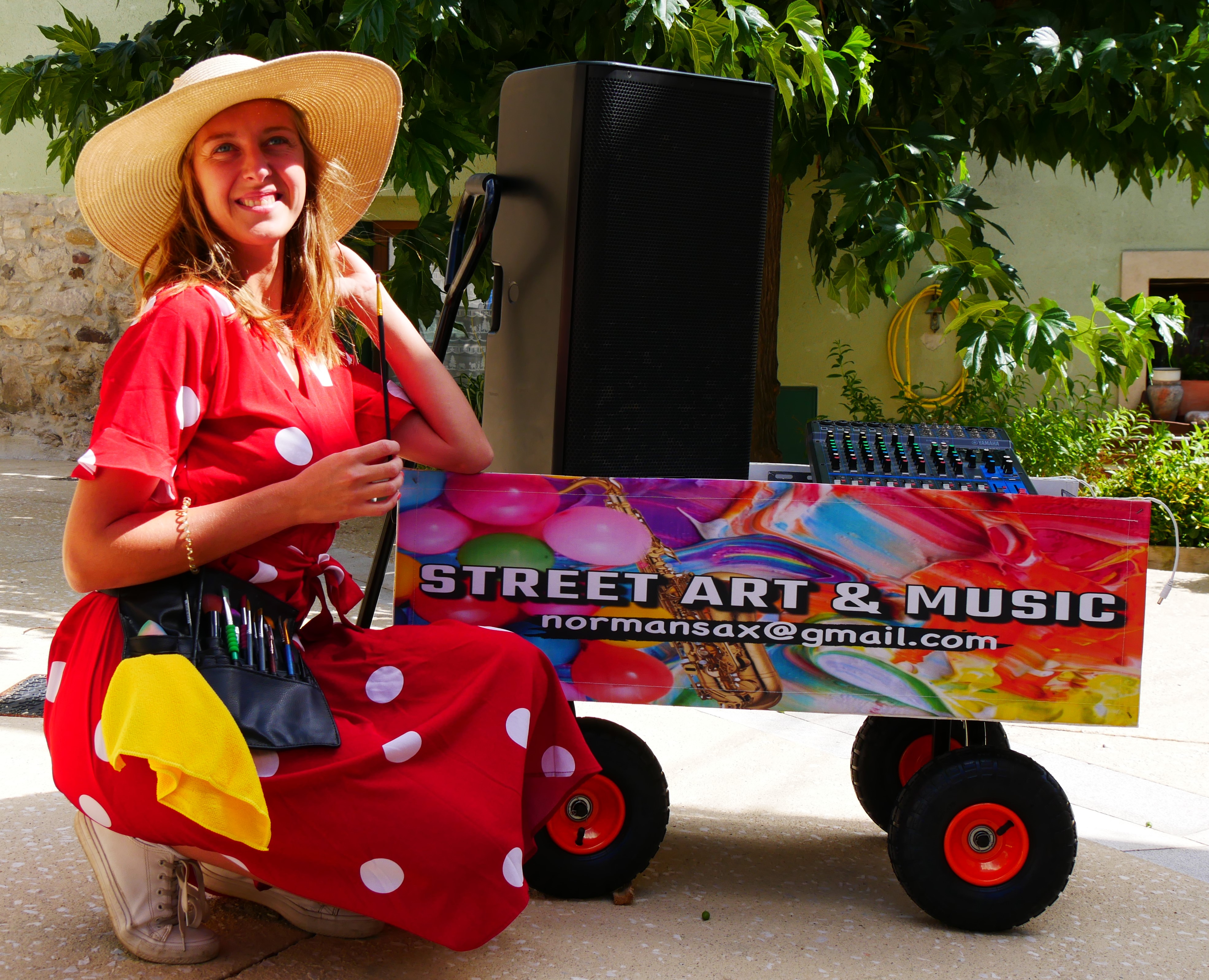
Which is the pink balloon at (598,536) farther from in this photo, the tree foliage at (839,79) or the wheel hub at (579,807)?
the tree foliage at (839,79)

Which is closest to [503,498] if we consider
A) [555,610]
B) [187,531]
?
[555,610]

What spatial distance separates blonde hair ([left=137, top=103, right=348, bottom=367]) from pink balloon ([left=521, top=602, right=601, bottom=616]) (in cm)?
56

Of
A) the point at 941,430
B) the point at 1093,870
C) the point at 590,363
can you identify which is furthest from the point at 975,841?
the point at 590,363

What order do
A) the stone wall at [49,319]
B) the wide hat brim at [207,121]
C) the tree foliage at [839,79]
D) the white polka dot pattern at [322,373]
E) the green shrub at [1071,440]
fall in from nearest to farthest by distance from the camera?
the wide hat brim at [207,121] < the white polka dot pattern at [322,373] < the tree foliage at [839,79] < the green shrub at [1071,440] < the stone wall at [49,319]

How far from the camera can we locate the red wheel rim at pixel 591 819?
2137 millimetres

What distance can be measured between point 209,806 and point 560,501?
2.56 ft

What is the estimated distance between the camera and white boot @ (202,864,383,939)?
1.90 metres

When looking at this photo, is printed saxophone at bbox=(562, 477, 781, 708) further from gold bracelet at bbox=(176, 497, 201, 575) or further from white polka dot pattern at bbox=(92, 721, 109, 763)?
white polka dot pattern at bbox=(92, 721, 109, 763)

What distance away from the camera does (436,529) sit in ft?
6.82

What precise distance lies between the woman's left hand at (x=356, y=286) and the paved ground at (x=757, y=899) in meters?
1.11

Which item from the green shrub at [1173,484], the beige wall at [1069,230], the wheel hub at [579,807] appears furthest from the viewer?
the beige wall at [1069,230]

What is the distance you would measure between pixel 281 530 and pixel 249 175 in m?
0.57

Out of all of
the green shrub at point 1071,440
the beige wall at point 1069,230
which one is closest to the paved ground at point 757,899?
the green shrub at point 1071,440

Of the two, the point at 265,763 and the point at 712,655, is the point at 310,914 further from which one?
the point at 712,655
